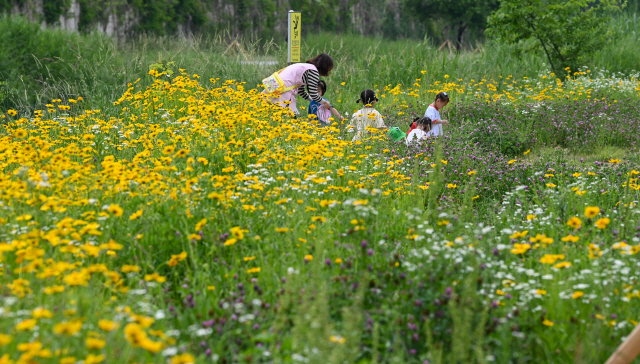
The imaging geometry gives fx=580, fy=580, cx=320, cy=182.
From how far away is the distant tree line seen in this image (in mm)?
18672

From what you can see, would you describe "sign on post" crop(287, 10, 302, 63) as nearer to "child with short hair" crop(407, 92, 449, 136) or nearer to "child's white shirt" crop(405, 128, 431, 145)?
"child with short hair" crop(407, 92, 449, 136)

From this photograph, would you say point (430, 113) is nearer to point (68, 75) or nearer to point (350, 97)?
point (350, 97)

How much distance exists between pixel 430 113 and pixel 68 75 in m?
6.03

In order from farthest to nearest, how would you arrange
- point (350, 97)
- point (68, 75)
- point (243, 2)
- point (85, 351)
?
point (243, 2), point (350, 97), point (68, 75), point (85, 351)

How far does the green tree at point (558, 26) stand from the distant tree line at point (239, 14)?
3.47 meters

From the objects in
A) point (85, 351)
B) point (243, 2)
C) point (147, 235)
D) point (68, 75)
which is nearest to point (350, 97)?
point (68, 75)

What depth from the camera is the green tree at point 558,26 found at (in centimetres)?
1135

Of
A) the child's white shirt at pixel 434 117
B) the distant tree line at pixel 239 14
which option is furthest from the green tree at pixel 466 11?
the child's white shirt at pixel 434 117

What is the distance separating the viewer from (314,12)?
30031mm

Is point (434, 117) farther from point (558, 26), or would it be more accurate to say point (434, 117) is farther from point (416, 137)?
point (558, 26)

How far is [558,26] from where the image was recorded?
11.4m

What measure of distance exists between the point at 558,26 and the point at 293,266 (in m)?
10.1

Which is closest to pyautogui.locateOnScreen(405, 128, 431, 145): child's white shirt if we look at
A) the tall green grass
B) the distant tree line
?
the tall green grass

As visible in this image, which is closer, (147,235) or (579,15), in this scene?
(147,235)
